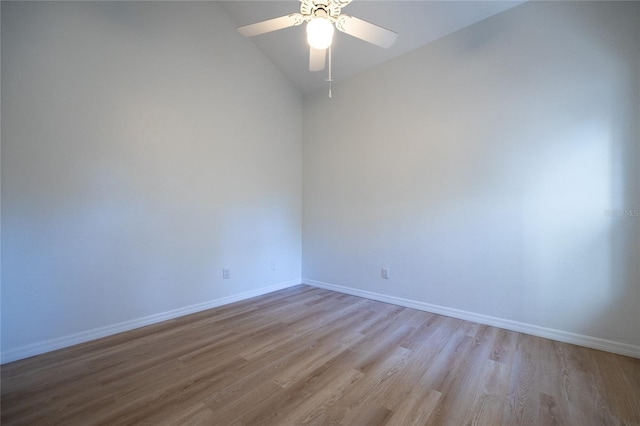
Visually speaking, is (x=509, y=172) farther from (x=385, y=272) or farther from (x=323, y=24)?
(x=323, y=24)

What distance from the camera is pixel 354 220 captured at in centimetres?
368

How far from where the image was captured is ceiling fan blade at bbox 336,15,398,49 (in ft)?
5.88

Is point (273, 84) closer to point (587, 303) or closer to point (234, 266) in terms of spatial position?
point (234, 266)

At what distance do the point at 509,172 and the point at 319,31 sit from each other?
2.12 metres

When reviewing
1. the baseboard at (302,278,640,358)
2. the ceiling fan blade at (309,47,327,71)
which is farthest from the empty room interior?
the ceiling fan blade at (309,47,327,71)

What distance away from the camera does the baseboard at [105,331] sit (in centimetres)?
201

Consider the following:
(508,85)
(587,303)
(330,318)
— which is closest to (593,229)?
(587,303)

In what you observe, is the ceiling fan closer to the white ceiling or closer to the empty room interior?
the empty room interior

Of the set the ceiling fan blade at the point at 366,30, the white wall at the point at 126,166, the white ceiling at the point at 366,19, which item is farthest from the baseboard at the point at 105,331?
the white ceiling at the point at 366,19

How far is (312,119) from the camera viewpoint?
411cm

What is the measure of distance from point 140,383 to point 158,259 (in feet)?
4.10

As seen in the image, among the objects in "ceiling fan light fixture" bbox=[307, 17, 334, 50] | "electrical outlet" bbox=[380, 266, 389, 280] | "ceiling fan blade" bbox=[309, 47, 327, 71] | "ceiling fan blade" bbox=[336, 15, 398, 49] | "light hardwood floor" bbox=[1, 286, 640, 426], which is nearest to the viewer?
"light hardwood floor" bbox=[1, 286, 640, 426]

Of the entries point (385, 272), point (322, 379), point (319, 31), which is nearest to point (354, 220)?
point (385, 272)

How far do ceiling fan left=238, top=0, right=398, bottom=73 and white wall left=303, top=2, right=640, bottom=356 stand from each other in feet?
4.62
